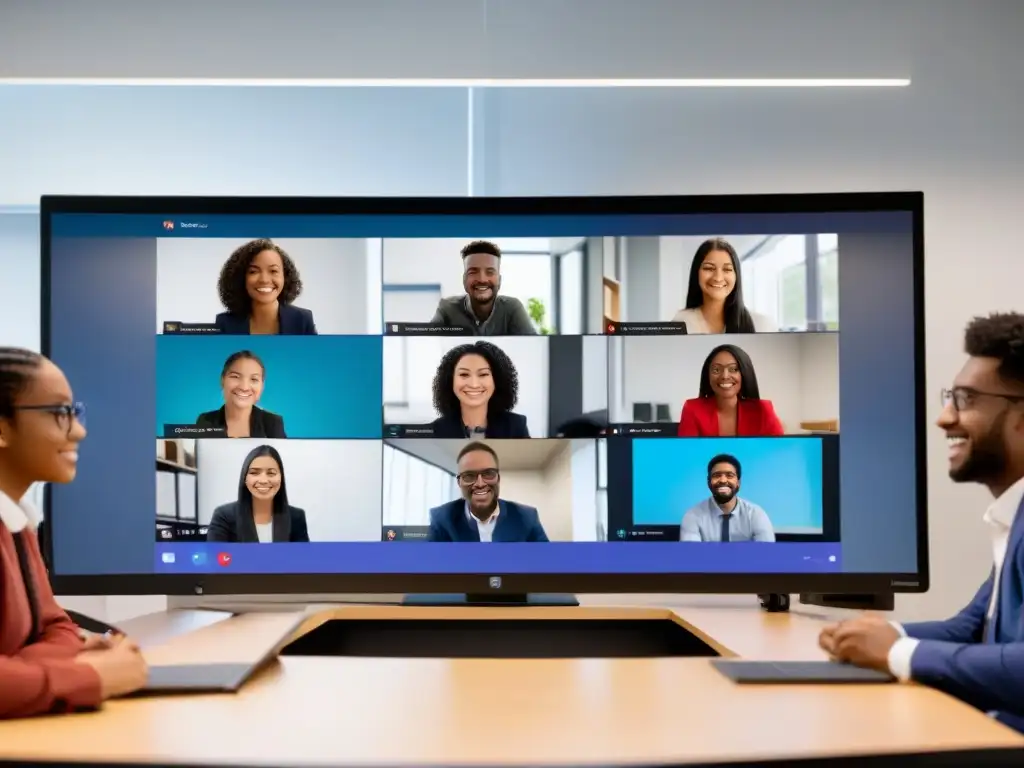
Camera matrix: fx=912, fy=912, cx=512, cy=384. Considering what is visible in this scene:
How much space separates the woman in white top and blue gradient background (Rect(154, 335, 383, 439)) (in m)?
0.70

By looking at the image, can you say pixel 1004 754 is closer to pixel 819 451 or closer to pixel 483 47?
pixel 819 451

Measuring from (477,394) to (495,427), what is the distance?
0.08 metres

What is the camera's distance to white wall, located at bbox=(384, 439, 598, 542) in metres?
1.99

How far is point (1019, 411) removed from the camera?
5.06ft

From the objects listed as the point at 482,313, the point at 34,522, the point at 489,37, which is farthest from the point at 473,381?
the point at 489,37

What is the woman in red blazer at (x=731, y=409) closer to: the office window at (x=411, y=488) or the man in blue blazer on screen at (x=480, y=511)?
the man in blue blazer on screen at (x=480, y=511)

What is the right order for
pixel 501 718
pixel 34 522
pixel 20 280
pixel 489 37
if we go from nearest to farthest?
→ 1. pixel 501 718
2. pixel 34 522
3. pixel 489 37
4. pixel 20 280

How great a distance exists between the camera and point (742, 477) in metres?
2.00

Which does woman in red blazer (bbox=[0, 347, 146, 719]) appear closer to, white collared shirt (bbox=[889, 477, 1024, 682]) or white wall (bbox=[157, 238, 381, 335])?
A: white wall (bbox=[157, 238, 381, 335])

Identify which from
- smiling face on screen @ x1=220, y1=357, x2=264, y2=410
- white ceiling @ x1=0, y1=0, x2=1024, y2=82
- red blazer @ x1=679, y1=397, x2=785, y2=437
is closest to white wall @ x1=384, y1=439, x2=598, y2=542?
red blazer @ x1=679, y1=397, x2=785, y2=437

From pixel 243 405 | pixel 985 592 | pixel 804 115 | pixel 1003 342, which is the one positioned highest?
pixel 804 115

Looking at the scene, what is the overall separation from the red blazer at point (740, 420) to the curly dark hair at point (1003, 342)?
473 mm

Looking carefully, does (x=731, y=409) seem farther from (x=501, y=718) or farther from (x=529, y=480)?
(x=501, y=718)

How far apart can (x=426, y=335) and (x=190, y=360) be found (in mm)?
520
